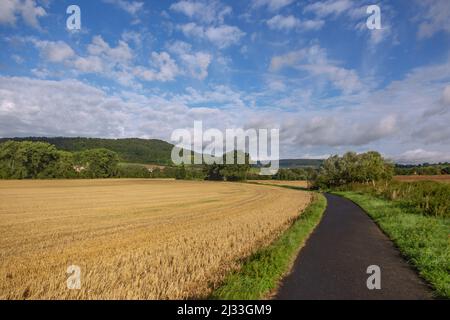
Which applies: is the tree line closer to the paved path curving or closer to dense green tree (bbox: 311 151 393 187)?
dense green tree (bbox: 311 151 393 187)

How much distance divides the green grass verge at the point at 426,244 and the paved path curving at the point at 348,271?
1.02ft

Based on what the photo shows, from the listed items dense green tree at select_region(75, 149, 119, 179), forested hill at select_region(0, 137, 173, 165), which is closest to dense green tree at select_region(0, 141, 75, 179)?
dense green tree at select_region(75, 149, 119, 179)

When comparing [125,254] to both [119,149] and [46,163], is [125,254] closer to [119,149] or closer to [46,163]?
[46,163]

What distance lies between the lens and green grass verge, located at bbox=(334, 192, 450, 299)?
8508 mm

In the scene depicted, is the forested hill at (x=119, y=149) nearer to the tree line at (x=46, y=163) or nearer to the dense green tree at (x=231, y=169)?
the tree line at (x=46, y=163)

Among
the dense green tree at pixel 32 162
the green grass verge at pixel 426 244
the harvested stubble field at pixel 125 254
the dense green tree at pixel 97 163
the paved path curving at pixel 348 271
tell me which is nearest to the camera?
the paved path curving at pixel 348 271

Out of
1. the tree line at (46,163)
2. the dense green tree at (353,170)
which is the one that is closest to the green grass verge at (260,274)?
the dense green tree at (353,170)

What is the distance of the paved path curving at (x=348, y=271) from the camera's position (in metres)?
7.38

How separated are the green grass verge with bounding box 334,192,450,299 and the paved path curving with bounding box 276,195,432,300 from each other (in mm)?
310

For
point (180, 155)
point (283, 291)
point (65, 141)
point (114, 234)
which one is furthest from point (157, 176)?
point (283, 291)

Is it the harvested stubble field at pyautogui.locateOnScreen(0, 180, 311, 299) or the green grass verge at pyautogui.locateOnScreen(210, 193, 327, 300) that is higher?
the green grass verge at pyautogui.locateOnScreen(210, 193, 327, 300)

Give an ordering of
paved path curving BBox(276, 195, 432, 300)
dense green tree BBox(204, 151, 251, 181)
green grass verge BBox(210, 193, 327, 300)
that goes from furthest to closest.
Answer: dense green tree BBox(204, 151, 251, 181) < paved path curving BBox(276, 195, 432, 300) < green grass verge BBox(210, 193, 327, 300)
